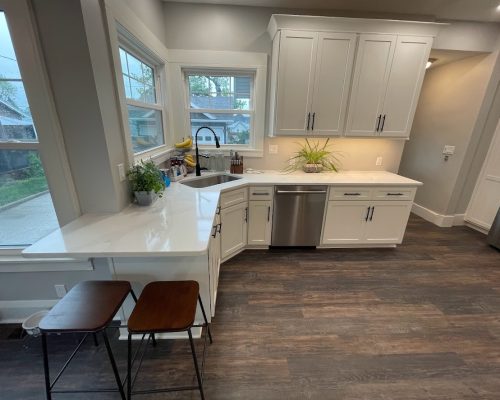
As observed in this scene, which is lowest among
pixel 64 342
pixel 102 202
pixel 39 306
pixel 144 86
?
pixel 64 342

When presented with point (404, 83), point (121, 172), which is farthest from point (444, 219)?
point (121, 172)

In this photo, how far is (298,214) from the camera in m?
2.59

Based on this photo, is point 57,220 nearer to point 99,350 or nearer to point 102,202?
point 102,202

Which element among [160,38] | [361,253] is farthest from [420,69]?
[160,38]

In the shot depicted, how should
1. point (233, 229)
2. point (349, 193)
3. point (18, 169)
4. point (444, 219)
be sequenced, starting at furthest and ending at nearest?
point (444, 219), point (349, 193), point (233, 229), point (18, 169)

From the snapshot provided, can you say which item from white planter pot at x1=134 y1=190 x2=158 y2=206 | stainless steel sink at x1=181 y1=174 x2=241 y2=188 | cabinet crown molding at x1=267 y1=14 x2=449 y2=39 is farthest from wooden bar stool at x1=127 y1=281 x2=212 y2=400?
cabinet crown molding at x1=267 y1=14 x2=449 y2=39

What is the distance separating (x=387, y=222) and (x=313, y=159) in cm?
119

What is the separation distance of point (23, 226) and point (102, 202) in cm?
60

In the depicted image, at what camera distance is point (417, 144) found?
3.91m

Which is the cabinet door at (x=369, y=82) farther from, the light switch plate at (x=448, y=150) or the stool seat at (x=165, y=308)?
the stool seat at (x=165, y=308)

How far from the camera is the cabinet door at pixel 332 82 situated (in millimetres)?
2340

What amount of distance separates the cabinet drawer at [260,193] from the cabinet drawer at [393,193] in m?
1.23

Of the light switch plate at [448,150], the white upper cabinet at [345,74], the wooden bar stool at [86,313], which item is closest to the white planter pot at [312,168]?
the white upper cabinet at [345,74]

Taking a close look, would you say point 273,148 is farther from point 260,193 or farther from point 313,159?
point 260,193
